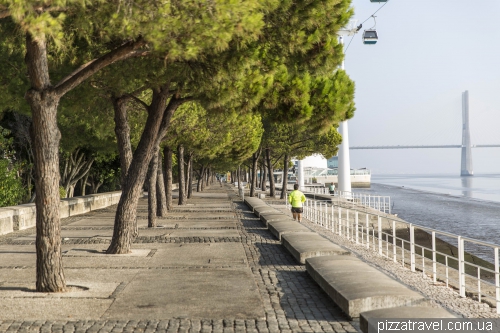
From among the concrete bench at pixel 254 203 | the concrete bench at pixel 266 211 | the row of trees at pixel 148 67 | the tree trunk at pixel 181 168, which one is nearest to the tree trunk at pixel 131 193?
the row of trees at pixel 148 67

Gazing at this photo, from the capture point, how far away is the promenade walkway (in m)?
6.72

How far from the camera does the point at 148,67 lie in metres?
12.0

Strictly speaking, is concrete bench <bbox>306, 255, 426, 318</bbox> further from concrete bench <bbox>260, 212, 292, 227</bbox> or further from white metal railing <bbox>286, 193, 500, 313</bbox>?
concrete bench <bbox>260, 212, 292, 227</bbox>

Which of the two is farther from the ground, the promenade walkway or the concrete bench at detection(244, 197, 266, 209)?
the concrete bench at detection(244, 197, 266, 209)

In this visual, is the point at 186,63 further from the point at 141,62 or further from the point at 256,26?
the point at 256,26

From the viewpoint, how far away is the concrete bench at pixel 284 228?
606 inches

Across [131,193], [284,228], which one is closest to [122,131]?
[131,193]

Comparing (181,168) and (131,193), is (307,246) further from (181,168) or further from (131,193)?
(181,168)

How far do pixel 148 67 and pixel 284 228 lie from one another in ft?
19.5

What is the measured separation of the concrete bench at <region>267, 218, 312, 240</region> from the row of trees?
99.3 inches

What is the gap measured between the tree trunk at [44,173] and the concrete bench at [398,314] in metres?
4.31

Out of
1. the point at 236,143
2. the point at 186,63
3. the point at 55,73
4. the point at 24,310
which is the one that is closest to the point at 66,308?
the point at 24,310

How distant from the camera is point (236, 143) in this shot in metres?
36.8

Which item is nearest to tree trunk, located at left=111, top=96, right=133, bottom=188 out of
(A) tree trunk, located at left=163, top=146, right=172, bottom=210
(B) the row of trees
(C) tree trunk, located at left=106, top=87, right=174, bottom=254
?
(B) the row of trees
